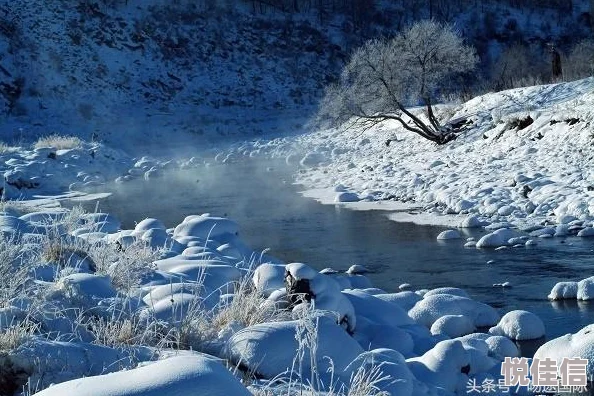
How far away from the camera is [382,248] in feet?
35.4

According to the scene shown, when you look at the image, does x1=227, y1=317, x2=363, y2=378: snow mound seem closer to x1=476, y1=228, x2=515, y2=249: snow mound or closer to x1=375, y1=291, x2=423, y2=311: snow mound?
x1=375, y1=291, x2=423, y2=311: snow mound

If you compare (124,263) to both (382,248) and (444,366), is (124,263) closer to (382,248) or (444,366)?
(444,366)

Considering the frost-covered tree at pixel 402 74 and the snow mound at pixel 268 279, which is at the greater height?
the frost-covered tree at pixel 402 74

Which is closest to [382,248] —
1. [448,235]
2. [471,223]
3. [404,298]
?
[448,235]

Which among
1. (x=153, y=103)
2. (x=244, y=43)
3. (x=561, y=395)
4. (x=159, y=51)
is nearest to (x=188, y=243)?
(x=561, y=395)

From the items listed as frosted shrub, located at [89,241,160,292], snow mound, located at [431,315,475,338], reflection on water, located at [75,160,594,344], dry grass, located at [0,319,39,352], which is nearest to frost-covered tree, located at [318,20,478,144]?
reflection on water, located at [75,160,594,344]

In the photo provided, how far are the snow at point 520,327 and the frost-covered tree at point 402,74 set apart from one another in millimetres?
14937

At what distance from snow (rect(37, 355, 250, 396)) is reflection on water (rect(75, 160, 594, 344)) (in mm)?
4593

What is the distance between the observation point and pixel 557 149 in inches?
614

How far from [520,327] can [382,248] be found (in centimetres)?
448

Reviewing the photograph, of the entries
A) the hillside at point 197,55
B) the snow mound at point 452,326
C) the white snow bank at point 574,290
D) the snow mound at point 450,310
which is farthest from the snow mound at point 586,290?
the hillside at point 197,55

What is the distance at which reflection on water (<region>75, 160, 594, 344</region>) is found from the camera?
311 inches

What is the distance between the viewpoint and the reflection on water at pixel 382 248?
7910 millimetres

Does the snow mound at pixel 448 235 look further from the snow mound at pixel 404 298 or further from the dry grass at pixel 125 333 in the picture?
the dry grass at pixel 125 333
